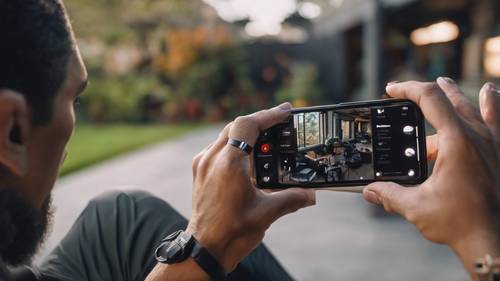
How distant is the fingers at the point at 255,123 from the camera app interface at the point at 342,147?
0.06m

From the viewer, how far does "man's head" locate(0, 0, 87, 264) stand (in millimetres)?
830

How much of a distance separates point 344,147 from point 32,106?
613mm

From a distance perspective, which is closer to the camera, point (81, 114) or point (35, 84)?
point (35, 84)

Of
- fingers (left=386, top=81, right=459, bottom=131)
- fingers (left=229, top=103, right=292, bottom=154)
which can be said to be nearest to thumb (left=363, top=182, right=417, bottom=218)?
fingers (left=386, top=81, right=459, bottom=131)

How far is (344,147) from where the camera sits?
114 cm

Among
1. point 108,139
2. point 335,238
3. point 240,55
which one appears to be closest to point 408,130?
point 335,238

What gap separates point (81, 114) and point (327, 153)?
451 inches

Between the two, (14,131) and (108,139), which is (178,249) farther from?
(108,139)

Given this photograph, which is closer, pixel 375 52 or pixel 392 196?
pixel 392 196

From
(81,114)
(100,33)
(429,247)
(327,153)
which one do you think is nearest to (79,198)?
(429,247)

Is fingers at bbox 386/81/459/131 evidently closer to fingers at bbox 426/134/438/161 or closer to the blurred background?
fingers at bbox 426/134/438/161

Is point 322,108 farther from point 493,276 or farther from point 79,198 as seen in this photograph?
point 79,198

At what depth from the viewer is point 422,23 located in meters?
8.18

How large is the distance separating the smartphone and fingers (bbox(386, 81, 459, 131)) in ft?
0.33
